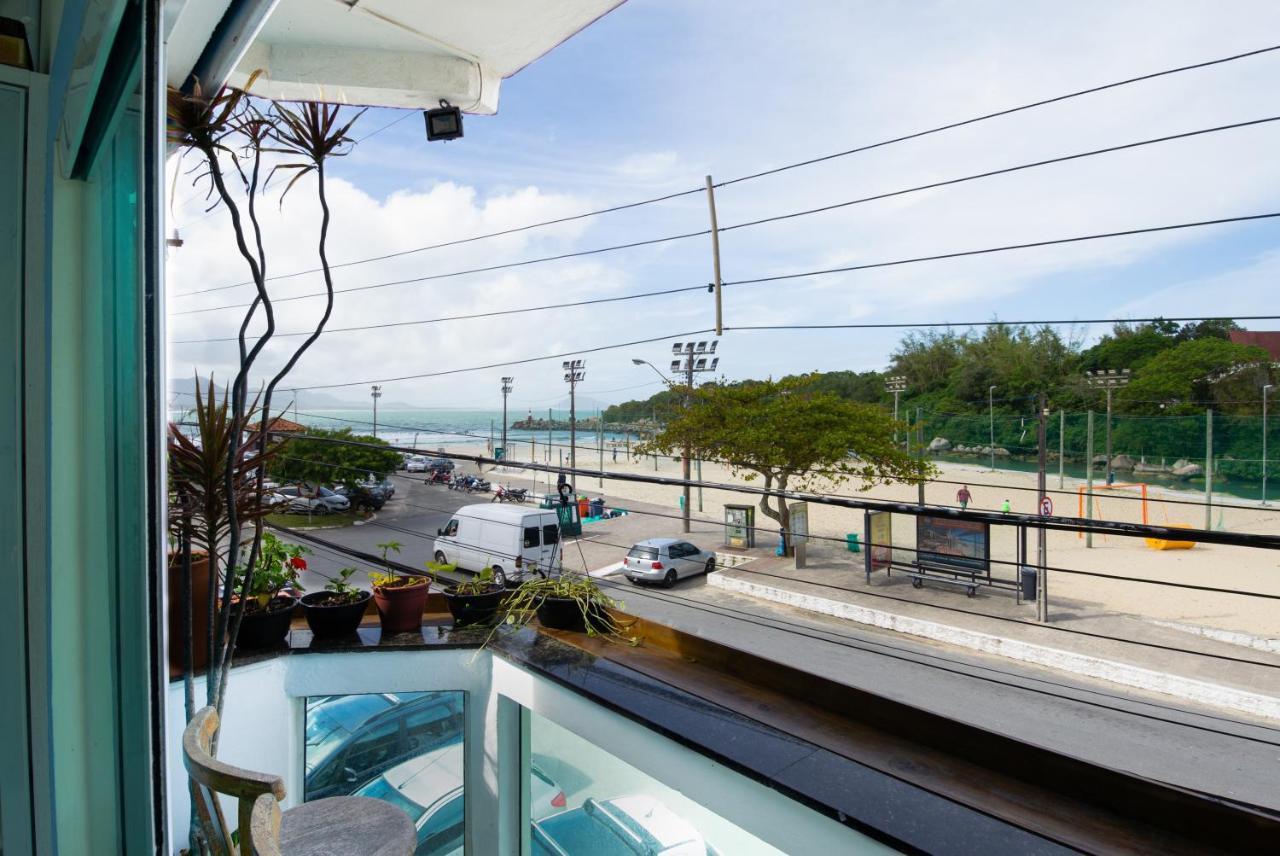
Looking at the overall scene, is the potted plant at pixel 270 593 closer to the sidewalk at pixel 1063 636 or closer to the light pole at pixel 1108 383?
the sidewalk at pixel 1063 636

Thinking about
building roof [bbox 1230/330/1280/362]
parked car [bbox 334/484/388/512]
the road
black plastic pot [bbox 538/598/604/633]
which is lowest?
the road

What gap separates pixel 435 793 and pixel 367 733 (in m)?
0.22

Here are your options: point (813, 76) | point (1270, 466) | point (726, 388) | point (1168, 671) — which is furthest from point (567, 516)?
point (813, 76)

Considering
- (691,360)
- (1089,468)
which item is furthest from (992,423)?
(691,360)

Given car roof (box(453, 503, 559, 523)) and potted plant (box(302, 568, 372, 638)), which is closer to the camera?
potted plant (box(302, 568, 372, 638))

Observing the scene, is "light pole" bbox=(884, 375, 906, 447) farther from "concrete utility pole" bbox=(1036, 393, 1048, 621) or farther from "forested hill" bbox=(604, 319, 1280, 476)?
"concrete utility pole" bbox=(1036, 393, 1048, 621)

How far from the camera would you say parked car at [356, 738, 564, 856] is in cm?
139

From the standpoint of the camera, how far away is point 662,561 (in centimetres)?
898

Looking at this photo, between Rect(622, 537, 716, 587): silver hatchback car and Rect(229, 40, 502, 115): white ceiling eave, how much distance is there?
24.7 ft

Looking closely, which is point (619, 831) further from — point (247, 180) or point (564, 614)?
point (247, 180)

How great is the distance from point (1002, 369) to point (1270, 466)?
398cm

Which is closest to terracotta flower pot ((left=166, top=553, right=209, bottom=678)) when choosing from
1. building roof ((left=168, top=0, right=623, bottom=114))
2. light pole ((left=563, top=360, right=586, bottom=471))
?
building roof ((left=168, top=0, right=623, bottom=114))

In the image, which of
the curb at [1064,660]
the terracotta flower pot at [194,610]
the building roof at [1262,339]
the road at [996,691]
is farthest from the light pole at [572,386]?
the terracotta flower pot at [194,610]

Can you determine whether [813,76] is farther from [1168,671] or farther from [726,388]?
[1168,671]
